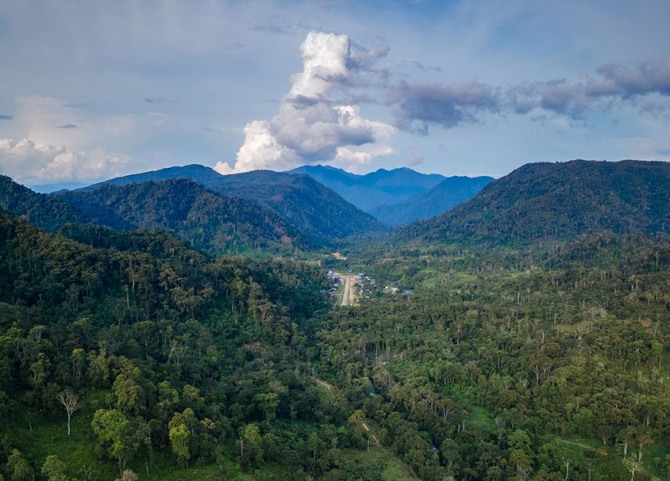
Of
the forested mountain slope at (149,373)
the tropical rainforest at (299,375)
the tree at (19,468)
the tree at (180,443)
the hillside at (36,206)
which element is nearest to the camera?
the tree at (19,468)

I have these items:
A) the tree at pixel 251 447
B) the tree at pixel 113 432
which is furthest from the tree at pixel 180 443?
the tree at pixel 251 447

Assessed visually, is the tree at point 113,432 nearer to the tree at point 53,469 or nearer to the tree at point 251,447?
the tree at point 53,469

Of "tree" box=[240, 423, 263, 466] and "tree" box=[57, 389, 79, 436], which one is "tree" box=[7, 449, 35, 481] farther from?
"tree" box=[240, 423, 263, 466]

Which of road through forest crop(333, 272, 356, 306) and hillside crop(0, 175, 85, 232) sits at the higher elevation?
hillside crop(0, 175, 85, 232)

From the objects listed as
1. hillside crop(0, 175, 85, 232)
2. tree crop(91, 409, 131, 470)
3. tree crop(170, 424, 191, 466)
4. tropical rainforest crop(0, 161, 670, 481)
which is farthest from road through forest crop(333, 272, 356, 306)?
hillside crop(0, 175, 85, 232)

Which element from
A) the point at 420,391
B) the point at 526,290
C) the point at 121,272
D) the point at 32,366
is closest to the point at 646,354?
the point at 420,391

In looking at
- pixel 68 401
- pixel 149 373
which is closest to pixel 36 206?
pixel 149 373

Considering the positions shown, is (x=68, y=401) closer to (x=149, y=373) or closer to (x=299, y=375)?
(x=149, y=373)
